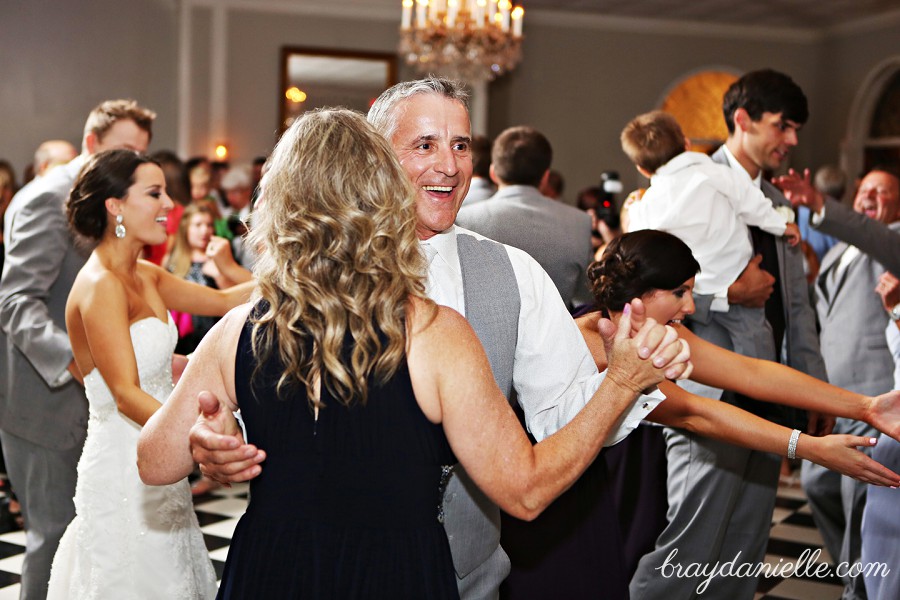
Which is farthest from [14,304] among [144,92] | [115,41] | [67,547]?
[144,92]

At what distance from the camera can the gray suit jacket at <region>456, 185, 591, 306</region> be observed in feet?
12.9

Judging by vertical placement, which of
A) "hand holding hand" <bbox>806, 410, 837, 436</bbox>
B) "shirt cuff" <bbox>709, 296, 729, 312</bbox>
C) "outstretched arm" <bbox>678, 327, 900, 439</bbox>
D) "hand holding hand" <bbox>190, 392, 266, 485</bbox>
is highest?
"hand holding hand" <bbox>190, 392, 266, 485</bbox>

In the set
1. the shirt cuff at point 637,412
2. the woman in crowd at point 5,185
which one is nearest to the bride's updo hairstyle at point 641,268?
the shirt cuff at point 637,412

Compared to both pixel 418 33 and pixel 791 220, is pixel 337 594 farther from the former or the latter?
pixel 418 33

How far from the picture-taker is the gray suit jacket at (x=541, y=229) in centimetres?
393

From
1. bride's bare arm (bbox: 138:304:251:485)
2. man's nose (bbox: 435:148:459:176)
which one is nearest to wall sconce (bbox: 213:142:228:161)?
man's nose (bbox: 435:148:459:176)

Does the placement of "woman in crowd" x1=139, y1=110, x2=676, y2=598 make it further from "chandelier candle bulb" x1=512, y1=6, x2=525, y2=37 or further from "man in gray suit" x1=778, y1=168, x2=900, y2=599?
"chandelier candle bulb" x1=512, y1=6, x2=525, y2=37

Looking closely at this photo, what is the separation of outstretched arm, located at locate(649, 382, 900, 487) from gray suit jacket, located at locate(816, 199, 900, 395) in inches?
57.7

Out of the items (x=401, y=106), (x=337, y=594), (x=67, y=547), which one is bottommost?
(x=67, y=547)

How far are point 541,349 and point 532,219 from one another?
6.93 feet

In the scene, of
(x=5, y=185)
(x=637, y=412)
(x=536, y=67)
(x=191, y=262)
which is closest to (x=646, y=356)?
(x=637, y=412)

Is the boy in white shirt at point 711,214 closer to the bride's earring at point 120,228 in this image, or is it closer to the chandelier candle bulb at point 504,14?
the bride's earring at point 120,228

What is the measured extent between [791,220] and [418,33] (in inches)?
234

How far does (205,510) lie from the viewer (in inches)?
197
